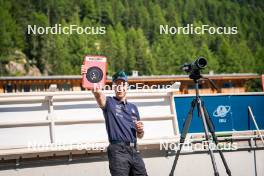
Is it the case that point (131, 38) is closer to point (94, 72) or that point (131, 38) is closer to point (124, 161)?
point (94, 72)

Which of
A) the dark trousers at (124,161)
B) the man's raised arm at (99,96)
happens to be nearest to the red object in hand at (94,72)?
the man's raised arm at (99,96)

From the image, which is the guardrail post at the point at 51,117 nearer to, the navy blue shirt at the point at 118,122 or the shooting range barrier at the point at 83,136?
the shooting range barrier at the point at 83,136

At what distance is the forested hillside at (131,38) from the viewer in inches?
3364

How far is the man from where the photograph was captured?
15.0 ft

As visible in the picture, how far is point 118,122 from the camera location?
471cm

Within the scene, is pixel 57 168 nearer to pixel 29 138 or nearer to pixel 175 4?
pixel 29 138

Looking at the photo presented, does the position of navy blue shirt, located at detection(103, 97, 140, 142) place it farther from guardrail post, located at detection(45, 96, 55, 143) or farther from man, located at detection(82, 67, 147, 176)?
guardrail post, located at detection(45, 96, 55, 143)

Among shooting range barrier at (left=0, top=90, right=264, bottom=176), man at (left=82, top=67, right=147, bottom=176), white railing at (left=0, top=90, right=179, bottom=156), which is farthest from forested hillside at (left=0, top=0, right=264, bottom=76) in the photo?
man at (left=82, top=67, right=147, bottom=176)

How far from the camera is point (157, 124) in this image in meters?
6.81

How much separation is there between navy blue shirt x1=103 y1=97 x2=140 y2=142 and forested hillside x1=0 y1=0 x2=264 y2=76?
7613cm

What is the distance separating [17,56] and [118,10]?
46.3 metres

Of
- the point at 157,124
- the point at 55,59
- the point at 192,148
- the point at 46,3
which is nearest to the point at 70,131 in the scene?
the point at 157,124

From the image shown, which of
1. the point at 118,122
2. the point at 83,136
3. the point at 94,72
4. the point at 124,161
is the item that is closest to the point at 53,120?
the point at 83,136

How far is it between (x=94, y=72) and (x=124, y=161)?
1184 mm
